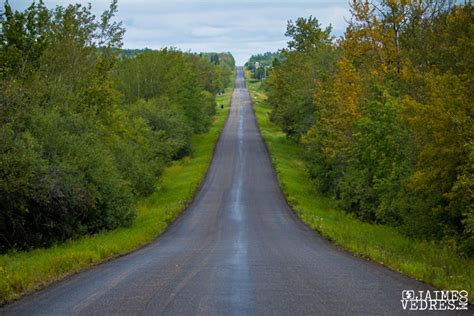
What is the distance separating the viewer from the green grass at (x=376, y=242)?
43.6ft

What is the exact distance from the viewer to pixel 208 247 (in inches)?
800

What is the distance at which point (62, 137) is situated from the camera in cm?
2495

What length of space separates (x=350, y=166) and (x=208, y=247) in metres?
17.3

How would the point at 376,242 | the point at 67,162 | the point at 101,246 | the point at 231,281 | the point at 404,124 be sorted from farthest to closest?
the point at 404,124 → the point at 67,162 → the point at 376,242 → the point at 101,246 → the point at 231,281

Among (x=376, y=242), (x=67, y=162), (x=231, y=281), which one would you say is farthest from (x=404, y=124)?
(x=231, y=281)

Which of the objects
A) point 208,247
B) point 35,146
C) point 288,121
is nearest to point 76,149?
point 35,146

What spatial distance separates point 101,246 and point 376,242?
32.6ft

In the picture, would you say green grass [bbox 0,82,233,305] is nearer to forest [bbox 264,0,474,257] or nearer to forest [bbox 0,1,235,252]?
forest [bbox 0,1,235,252]

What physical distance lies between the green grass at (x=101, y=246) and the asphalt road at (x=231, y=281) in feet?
1.82

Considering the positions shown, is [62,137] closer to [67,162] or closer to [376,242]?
[67,162]

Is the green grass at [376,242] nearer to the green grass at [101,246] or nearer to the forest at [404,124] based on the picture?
the forest at [404,124]

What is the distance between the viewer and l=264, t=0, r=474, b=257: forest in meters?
20.3

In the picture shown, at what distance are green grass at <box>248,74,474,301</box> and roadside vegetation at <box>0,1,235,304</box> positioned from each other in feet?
23.1

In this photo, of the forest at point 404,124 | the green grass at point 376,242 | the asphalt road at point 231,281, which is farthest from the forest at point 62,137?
the forest at point 404,124
